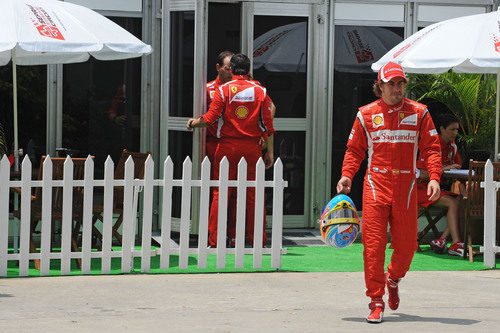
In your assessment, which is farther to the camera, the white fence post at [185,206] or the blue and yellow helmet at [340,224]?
the white fence post at [185,206]

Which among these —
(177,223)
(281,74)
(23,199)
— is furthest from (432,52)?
(23,199)

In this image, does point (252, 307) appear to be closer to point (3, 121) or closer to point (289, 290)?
point (289, 290)

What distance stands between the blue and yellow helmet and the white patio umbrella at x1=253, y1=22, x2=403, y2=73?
187 inches

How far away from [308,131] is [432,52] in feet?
8.07

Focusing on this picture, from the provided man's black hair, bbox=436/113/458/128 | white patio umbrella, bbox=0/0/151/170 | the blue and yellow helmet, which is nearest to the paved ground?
the blue and yellow helmet

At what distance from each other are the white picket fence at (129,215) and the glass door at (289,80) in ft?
9.78

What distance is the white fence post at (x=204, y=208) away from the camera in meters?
8.08

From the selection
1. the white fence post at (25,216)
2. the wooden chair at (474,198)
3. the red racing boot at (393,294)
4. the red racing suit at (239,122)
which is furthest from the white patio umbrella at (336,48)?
the red racing boot at (393,294)

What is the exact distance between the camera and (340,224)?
6.46 meters

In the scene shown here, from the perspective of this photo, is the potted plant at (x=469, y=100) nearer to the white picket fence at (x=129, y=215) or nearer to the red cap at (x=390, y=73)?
the white picket fence at (x=129, y=215)

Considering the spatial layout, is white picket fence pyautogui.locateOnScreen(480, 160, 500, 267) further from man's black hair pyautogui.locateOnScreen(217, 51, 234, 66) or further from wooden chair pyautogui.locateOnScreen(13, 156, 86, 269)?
wooden chair pyautogui.locateOnScreen(13, 156, 86, 269)

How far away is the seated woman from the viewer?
970cm

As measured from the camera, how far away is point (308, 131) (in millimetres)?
11320

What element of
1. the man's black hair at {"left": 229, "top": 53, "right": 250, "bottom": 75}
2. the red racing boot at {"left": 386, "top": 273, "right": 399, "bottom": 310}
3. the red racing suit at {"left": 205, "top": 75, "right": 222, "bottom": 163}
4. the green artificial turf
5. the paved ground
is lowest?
the paved ground
